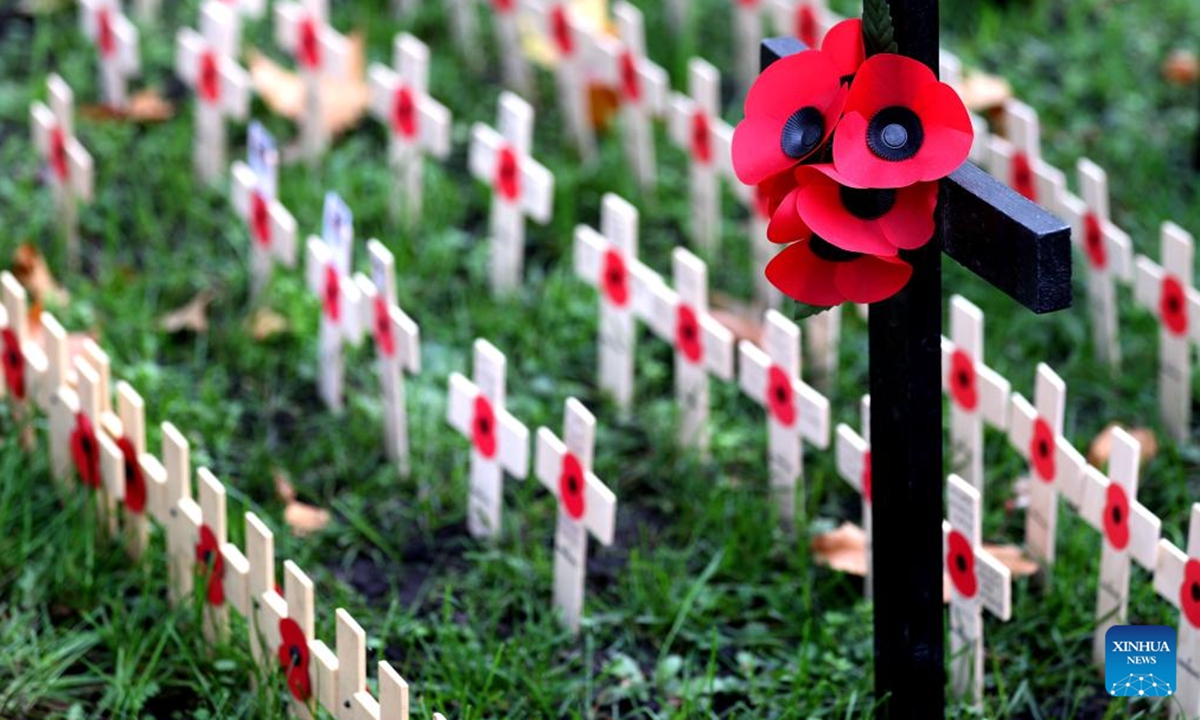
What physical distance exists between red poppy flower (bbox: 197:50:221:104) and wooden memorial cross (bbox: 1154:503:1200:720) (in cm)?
273

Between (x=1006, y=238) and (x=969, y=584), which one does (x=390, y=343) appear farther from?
(x=1006, y=238)

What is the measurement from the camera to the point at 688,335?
385 cm

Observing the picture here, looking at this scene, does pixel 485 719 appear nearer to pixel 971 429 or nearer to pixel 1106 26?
pixel 971 429

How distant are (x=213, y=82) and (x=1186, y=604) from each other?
285 cm

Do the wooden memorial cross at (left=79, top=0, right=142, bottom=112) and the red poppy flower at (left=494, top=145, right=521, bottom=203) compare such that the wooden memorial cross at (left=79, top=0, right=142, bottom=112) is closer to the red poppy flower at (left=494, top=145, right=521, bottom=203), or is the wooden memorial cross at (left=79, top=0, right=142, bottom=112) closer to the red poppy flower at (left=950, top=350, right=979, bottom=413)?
the red poppy flower at (left=494, top=145, right=521, bottom=203)

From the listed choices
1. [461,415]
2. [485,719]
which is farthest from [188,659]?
[461,415]

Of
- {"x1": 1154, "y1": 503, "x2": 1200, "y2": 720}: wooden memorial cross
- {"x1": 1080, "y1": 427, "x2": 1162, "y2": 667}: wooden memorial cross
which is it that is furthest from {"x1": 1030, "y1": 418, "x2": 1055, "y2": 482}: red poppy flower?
{"x1": 1154, "y1": 503, "x2": 1200, "y2": 720}: wooden memorial cross

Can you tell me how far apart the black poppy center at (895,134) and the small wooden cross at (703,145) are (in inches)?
79.7

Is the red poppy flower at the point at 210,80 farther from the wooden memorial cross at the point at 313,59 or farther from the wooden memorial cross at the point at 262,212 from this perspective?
the wooden memorial cross at the point at 262,212

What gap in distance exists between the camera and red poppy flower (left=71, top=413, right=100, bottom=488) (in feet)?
11.2

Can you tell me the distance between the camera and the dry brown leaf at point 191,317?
13.8 ft

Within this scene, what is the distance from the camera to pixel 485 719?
312 cm

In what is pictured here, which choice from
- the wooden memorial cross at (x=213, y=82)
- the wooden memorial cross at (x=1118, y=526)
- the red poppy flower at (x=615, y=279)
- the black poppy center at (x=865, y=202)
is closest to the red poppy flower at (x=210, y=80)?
the wooden memorial cross at (x=213, y=82)

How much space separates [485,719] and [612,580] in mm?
533
